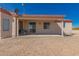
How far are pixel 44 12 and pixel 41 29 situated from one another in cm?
363

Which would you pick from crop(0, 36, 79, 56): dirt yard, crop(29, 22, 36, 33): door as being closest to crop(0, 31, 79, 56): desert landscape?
crop(0, 36, 79, 56): dirt yard

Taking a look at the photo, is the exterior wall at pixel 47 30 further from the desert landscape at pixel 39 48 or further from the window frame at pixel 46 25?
the desert landscape at pixel 39 48

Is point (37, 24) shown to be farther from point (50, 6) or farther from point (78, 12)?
point (78, 12)

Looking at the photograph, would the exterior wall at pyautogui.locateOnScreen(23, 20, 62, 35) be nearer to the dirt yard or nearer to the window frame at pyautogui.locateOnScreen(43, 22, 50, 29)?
the window frame at pyautogui.locateOnScreen(43, 22, 50, 29)

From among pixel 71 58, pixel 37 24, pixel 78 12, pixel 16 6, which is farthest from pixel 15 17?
pixel 71 58

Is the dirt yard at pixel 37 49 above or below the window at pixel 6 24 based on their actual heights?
below

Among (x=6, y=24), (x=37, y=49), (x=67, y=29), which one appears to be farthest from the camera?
(x=67, y=29)

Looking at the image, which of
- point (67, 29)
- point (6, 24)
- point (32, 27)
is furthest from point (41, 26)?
point (6, 24)

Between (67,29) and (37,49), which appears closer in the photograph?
(37,49)

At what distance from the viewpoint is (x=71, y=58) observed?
25.9 feet

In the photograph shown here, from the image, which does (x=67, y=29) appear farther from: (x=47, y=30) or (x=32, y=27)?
(x=32, y=27)

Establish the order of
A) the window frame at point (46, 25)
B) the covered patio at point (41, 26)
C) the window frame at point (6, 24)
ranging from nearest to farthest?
the window frame at point (6, 24) → the covered patio at point (41, 26) → the window frame at point (46, 25)

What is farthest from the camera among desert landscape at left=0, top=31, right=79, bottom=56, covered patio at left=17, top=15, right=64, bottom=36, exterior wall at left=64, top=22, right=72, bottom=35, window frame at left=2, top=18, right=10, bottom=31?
exterior wall at left=64, top=22, right=72, bottom=35

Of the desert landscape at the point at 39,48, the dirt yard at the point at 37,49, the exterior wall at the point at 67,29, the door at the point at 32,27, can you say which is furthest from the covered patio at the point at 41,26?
the dirt yard at the point at 37,49
